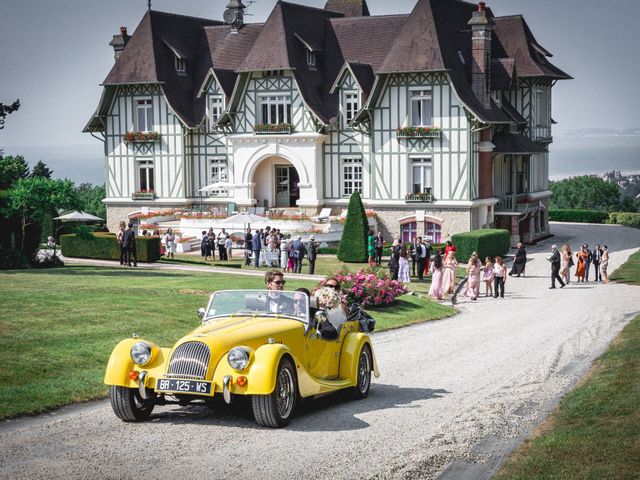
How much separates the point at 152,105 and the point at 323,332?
1641 inches

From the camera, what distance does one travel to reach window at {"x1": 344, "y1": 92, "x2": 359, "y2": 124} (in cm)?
5131

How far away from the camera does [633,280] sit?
39.2 metres

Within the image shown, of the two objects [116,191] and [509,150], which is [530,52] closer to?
[509,150]

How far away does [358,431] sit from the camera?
13.1m

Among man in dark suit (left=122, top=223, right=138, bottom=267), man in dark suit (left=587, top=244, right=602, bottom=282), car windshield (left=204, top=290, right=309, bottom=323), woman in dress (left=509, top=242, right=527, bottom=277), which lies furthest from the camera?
woman in dress (left=509, top=242, right=527, bottom=277)

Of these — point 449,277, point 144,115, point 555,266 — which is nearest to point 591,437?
point 449,277

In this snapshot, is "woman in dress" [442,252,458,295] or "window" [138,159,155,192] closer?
"woman in dress" [442,252,458,295]

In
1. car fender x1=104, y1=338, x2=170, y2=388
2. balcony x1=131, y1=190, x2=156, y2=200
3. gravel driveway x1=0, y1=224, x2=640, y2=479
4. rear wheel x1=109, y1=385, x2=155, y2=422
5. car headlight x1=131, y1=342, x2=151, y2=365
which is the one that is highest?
balcony x1=131, y1=190, x2=156, y2=200

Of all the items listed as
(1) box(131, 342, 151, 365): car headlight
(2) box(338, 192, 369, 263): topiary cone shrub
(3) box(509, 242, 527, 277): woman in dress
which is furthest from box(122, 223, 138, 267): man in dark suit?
(1) box(131, 342, 151, 365): car headlight

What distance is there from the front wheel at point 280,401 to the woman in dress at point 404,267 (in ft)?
73.8

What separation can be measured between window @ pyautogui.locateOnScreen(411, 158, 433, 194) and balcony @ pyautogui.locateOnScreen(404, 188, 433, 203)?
0.95ft

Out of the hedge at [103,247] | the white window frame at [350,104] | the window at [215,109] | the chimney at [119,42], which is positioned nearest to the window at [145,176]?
the window at [215,109]

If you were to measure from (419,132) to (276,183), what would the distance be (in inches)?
360

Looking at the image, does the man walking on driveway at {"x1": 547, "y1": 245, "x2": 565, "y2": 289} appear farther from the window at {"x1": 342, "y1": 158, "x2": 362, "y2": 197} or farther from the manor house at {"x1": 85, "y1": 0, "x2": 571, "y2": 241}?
the window at {"x1": 342, "y1": 158, "x2": 362, "y2": 197}
